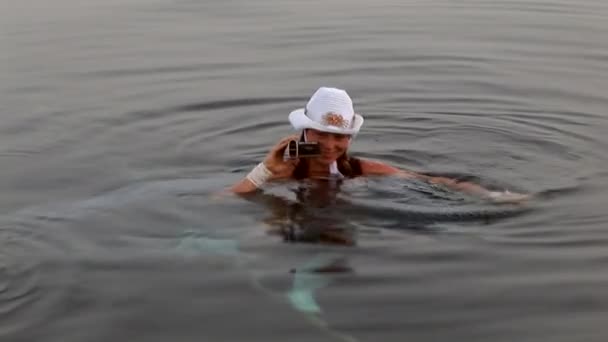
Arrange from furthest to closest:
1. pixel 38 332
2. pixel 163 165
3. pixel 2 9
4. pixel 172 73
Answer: pixel 2 9 → pixel 172 73 → pixel 163 165 → pixel 38 332

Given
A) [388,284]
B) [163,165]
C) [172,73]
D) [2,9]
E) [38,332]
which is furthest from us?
[2,9]

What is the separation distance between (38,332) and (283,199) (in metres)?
2.44

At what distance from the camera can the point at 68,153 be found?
33.3 ft

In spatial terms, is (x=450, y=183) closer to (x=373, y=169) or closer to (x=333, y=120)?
(x=373, y=169)

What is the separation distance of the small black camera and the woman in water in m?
0.06

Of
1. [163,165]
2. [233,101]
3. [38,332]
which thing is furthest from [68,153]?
[38,332]

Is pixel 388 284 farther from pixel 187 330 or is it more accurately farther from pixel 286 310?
pixel 187 330

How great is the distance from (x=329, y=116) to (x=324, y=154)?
0.34m

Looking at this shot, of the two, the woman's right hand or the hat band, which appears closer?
the hat band

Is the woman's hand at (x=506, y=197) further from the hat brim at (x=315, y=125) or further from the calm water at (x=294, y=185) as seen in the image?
the hat brim at (x=315, y=125)

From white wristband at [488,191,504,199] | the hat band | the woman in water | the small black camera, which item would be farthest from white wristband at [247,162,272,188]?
white wristband at [488,191,504,199]

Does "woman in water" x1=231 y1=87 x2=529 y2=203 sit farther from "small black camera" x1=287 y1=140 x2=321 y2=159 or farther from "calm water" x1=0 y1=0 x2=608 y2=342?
"calm water" x1=0 y1=0 x2=608 y2=342

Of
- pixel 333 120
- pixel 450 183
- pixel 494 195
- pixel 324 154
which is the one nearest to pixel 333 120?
pixel 333 120

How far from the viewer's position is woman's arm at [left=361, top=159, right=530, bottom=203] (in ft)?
26.0
